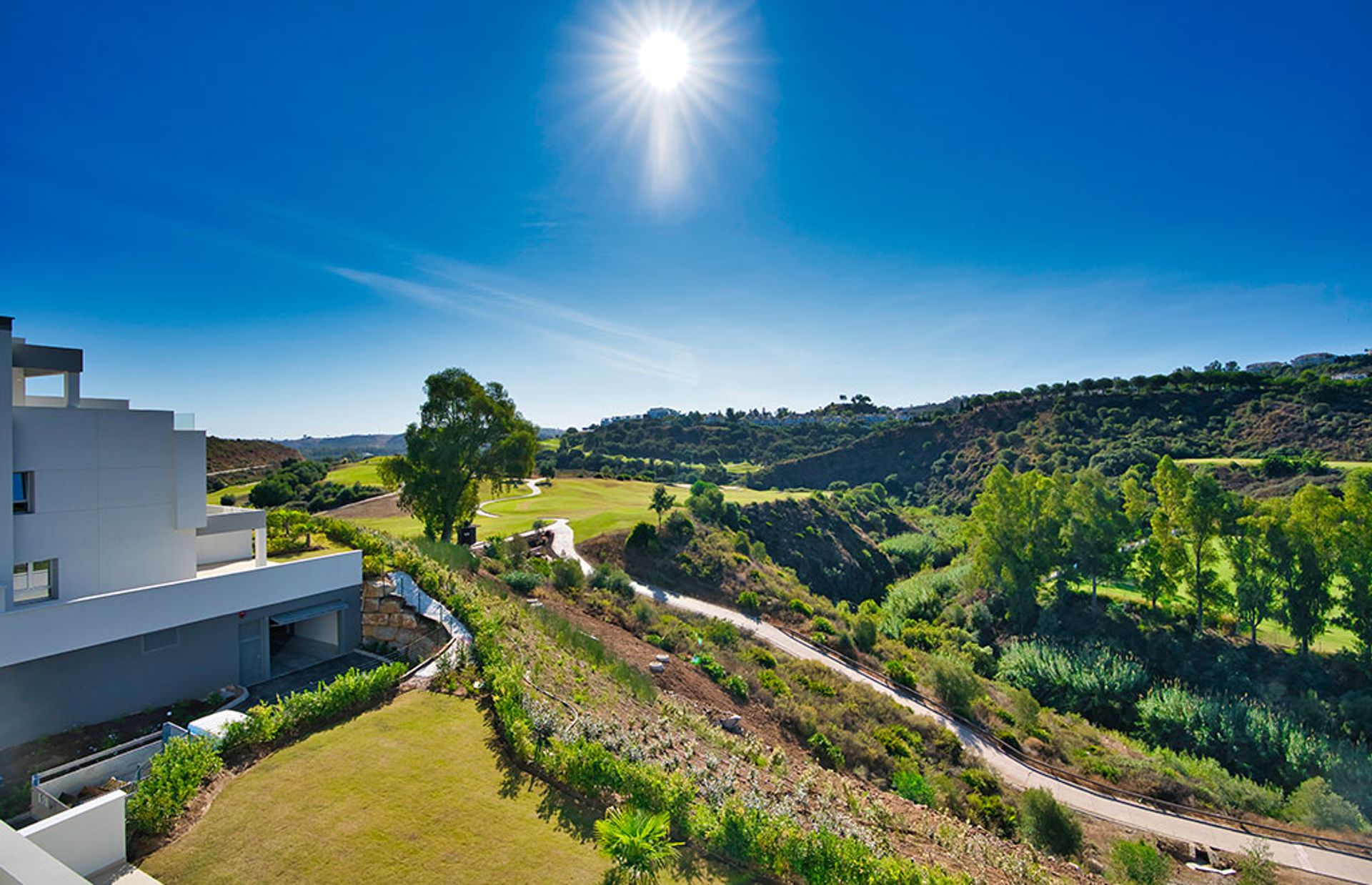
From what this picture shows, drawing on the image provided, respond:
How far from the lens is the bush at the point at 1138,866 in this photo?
11024 mm

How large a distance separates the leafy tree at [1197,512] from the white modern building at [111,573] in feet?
107

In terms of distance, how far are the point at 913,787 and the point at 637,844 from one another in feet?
34.7

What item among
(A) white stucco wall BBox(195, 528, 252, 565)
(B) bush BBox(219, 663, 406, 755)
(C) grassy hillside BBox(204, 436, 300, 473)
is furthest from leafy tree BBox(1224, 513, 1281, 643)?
(C) grassy hillside BBox(204, 436, 300, 473)

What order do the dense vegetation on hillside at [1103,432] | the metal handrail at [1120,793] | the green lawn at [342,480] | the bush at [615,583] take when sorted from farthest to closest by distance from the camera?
the dense vegetation on hillside at [1103,432] → the green lawn at [342,480] → the bush at [615,583] → the metal handrail at [1120,793]

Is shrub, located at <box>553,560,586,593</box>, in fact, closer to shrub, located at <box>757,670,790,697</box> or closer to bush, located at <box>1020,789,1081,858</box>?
shrub, located at <box>757,670,790,697</box>

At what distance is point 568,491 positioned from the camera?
49.0 meters

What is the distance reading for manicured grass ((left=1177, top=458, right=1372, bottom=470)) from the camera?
40.1m

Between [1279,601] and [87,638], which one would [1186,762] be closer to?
[1279,601]

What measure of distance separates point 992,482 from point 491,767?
97.3ft

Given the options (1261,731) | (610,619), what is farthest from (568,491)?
(1261,731)

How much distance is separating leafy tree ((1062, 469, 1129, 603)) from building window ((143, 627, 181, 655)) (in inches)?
1327

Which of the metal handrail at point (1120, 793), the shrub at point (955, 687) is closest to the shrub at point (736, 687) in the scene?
the metal handrail at point (1120, 793)

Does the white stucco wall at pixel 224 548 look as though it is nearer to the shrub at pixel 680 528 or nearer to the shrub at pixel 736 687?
the shrub at pixel 736 687

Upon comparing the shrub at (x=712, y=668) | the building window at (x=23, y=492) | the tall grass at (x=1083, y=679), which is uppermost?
the building window at (x=23, y=492)
